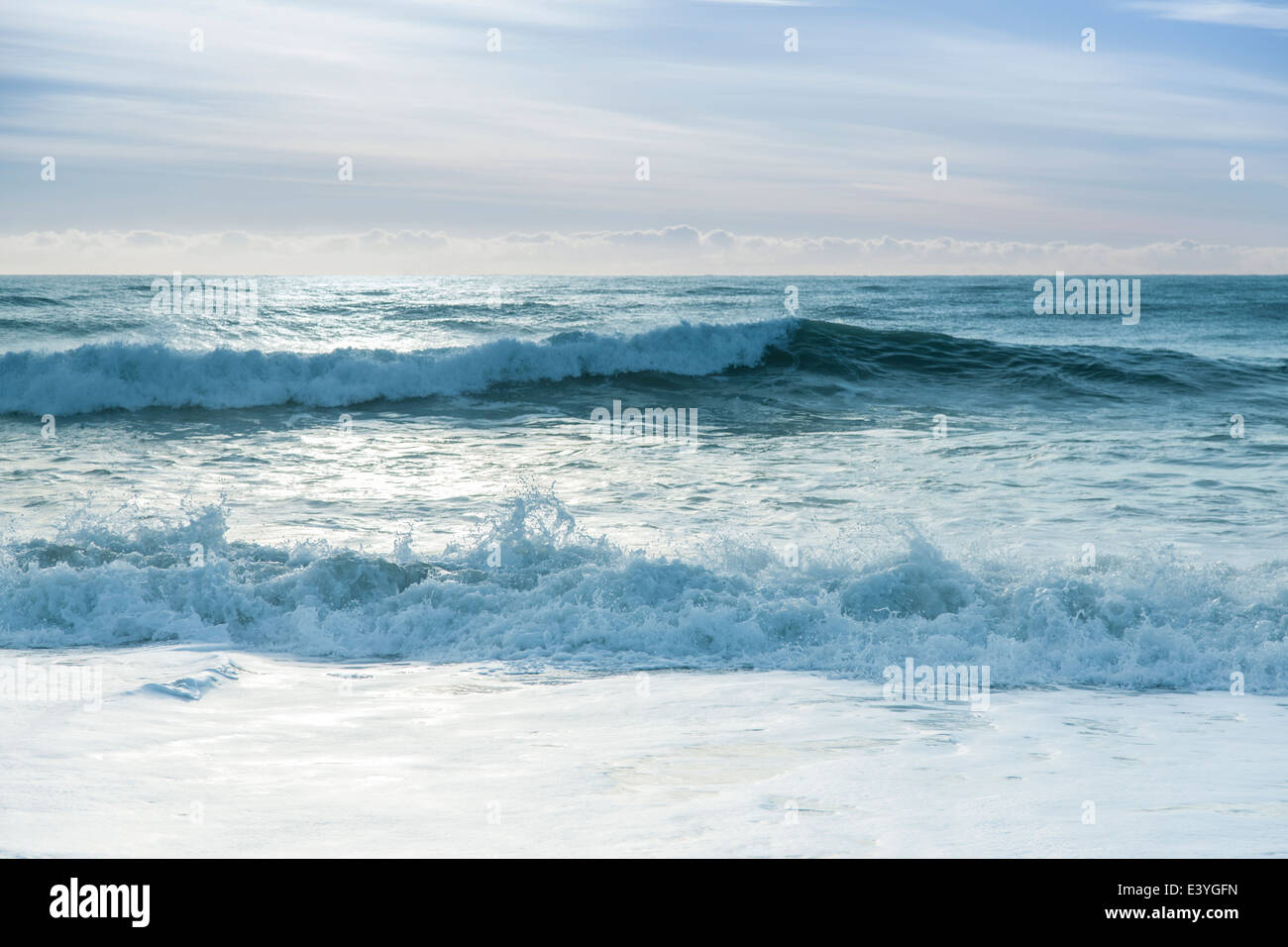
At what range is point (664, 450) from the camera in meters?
13.6

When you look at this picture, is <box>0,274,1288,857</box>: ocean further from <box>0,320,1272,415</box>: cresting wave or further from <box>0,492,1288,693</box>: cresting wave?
<box>0,320,1272,415</box>: cresting wave

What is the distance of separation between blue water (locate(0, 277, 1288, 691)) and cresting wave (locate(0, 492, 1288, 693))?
0.08 ft

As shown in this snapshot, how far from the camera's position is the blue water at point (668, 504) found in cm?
704

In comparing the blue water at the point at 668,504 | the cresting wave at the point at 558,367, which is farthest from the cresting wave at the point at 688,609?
the cresting wave at the point at 558,367

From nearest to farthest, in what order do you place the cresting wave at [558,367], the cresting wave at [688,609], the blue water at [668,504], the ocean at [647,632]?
the ocean at [647,632] < the cresting wave at [688,609] < the blue water at [668,504] < the cresting wave at [558,367]

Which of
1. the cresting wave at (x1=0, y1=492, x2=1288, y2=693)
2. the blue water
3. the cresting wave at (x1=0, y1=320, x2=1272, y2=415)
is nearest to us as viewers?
the cresting wave at (x1=0, y1=492, x2=1288, y2=693)

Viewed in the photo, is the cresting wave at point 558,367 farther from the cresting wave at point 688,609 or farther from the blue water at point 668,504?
the cresting wave at point 688,609

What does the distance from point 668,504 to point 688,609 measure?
3403 millimetres

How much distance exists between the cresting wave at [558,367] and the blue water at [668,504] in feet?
0.26

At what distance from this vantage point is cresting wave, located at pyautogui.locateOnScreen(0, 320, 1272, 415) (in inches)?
718

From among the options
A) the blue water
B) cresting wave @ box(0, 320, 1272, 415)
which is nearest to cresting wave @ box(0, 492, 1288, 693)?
the blue water
